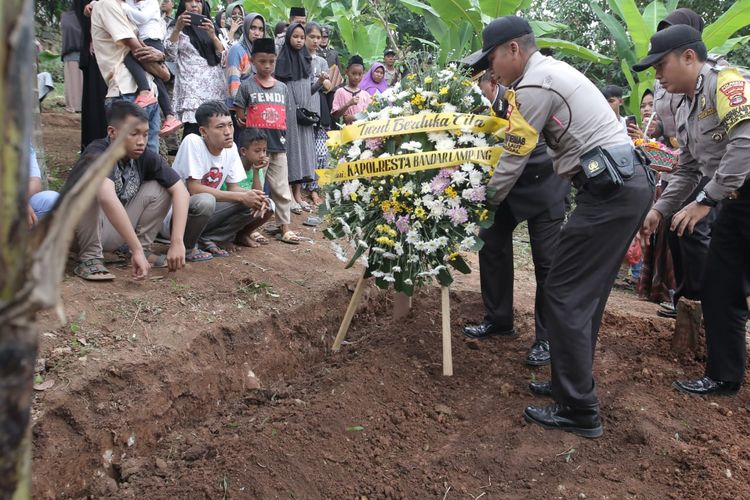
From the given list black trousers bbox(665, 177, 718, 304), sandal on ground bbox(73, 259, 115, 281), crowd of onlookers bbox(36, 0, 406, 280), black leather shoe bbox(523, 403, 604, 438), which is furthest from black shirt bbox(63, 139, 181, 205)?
black trousers bbox(665, 177, 718, 304)

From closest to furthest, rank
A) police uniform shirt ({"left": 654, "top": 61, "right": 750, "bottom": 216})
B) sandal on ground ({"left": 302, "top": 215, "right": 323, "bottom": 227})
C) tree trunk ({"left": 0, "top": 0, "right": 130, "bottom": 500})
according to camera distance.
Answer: tree trunk ({"left": 0, "top": 0, "right": 130, "bottom": 500}) → police uniform shirt ({"left": 654, "top": 61, "right": 750, "bottom": 216}) → sandal on ground ({"left": 302, "top": 215, "right": 323, "bottom": 227})

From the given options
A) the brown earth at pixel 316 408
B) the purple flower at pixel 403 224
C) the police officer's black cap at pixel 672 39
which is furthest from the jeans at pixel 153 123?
the police officer's black cap at pixel 672 39

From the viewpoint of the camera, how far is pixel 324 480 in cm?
290

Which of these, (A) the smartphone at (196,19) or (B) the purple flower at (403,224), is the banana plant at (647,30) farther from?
(B) the purple flower at (403,224)

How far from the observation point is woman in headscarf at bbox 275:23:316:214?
618 cm

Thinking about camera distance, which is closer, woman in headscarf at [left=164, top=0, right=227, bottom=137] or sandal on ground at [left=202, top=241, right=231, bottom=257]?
sandal on ground at [left=202, top=241, right=231, bottom=257]

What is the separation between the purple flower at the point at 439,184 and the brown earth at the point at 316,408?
1133 mm

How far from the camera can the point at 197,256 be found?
459cm

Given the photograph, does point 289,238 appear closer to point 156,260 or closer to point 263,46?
point 156,260

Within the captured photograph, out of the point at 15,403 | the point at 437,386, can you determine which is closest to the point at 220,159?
the point at 437,386

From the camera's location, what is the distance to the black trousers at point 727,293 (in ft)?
11.5

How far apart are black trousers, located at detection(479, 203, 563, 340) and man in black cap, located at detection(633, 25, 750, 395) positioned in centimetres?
→ 64

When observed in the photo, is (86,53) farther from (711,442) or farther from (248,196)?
(711,442)

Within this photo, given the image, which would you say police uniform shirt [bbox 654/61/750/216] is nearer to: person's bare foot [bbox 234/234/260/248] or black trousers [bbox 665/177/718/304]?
black trousers [bbox 665/177/718/304]
